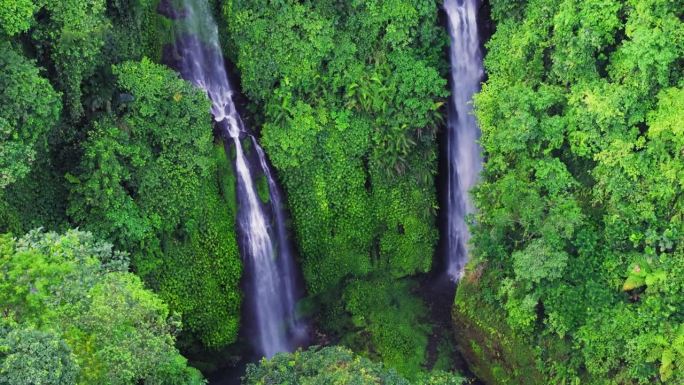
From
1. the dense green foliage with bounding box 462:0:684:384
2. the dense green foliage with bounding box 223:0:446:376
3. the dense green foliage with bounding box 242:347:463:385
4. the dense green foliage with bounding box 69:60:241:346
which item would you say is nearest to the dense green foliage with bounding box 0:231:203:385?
the dense green foliage with bounding box 242:347:463:385

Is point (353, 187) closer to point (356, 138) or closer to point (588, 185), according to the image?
point (356, 138)

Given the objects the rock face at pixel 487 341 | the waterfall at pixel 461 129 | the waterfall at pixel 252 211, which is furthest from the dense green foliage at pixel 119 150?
the waterfall at pixel 461 129

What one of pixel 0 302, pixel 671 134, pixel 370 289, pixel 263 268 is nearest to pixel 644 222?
pixel 671 134

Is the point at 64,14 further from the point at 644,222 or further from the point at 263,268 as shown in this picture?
the point at 644,222

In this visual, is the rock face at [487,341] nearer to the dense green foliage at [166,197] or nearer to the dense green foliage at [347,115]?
the dense green foliage at [347,115]

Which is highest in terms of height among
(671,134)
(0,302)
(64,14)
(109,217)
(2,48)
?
(64,14)

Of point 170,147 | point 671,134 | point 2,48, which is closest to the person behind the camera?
point 2,48

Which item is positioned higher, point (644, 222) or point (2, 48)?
point (2, 48)

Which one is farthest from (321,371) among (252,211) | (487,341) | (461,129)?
(461,129)
